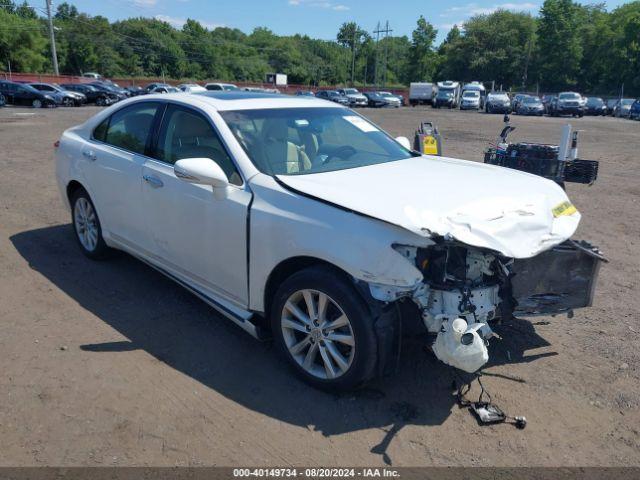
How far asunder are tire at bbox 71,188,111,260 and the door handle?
1144 mm

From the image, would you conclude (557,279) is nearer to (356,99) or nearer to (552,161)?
(552,161)

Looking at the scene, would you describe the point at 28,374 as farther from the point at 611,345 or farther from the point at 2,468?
the point at 611,345

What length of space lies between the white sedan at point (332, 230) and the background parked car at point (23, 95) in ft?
113

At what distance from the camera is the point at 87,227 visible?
17.4ft

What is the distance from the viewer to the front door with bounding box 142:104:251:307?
350 centimetres

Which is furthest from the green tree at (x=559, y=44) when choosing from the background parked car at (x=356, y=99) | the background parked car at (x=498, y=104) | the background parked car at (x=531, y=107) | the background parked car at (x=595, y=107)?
the background parked car at (x=356, y=99)

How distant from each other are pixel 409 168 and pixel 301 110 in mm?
1025

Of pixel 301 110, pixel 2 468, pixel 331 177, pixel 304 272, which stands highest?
pixel 301 110

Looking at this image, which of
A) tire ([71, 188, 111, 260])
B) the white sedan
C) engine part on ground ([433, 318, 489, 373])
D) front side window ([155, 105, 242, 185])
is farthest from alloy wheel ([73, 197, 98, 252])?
engine part on ground ([433, 318, 489, 373])

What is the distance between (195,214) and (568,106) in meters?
43.9

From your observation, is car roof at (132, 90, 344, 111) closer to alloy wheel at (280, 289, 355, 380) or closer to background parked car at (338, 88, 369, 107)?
alloy wheel at (280, 289, 355, 380)

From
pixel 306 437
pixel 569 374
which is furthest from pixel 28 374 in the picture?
pixel 569 374

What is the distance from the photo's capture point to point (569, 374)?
3551mm

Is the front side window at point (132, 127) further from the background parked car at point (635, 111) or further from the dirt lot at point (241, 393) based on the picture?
the background parked car at point (635, 111)
